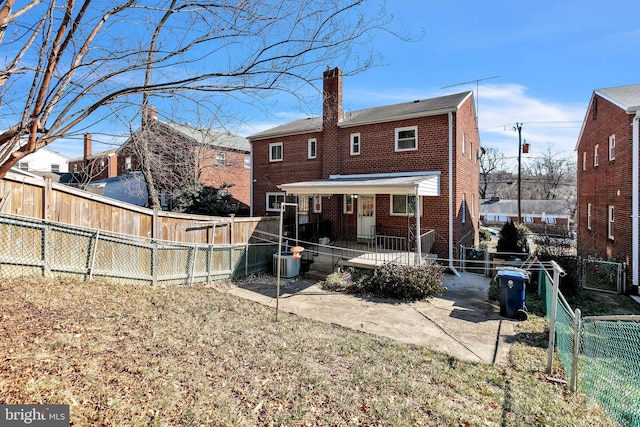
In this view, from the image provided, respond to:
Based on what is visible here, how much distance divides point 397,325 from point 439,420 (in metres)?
3.48

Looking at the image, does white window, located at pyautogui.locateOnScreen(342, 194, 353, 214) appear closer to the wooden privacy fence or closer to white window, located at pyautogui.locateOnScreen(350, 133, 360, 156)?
white window, located at pyautogui.locateOnScreen(350, 133, 360, 156)

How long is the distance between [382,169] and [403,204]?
6.08 ft

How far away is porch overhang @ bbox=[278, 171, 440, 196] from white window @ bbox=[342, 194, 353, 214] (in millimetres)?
941

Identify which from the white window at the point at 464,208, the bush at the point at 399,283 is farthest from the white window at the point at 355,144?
the bush at the point at 399,283

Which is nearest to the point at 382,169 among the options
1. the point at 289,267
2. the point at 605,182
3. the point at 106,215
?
the point at 289,267

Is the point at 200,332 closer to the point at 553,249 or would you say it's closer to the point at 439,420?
the point at 439,420

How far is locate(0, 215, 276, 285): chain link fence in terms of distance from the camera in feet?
20.3

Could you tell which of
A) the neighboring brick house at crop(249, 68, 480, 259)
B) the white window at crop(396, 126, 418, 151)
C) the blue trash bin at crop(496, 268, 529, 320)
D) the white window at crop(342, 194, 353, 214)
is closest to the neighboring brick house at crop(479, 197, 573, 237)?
the neighboring brick house at crop(249, 68, 480, 259)

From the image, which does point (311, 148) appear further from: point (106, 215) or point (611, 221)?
point (611, 221)

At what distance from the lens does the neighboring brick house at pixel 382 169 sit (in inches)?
493

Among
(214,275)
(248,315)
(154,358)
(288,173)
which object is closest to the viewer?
(154,358)

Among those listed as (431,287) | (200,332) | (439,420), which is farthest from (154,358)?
(431,287)

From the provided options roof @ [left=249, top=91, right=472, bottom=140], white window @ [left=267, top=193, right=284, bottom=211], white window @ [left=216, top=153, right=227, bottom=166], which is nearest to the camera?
roof @ [left=249, top=91, right=472, bottom=140]

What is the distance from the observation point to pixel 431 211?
42.6 ft
